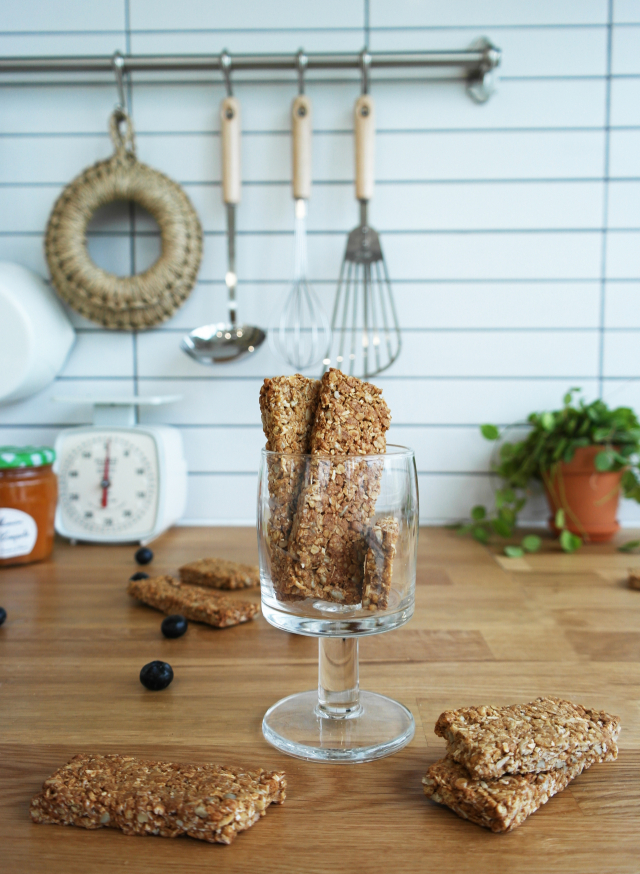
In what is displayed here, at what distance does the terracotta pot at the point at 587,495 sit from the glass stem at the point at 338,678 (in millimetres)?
716

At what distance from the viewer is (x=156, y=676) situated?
599 millimetres

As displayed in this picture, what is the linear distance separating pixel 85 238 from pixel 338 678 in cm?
96

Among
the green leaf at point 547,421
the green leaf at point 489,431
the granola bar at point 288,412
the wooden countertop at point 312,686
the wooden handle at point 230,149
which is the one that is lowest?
the wooden countertop at point 312,686

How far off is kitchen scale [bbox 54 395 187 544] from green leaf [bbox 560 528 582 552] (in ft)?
2.16

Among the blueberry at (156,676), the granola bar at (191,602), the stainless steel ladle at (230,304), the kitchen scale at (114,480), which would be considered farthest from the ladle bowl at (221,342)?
the blueberry at (156,676)

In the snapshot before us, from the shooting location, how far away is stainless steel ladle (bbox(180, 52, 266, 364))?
1172mm

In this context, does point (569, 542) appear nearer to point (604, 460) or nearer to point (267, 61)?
point (604, 460)

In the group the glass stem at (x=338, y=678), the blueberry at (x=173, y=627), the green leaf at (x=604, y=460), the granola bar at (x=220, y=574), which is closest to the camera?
the glass stem at (x=338, y=678)

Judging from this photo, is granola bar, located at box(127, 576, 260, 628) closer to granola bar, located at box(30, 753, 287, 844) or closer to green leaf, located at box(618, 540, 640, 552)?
granola bar, located at box(30, 753, 287, 844)

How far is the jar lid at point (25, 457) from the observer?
0.97 m

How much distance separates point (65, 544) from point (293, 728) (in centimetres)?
77

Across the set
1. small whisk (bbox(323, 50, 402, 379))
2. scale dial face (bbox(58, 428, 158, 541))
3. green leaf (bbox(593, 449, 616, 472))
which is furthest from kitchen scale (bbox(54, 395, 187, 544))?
green leaf (bbox(593, 449, 616, 472))

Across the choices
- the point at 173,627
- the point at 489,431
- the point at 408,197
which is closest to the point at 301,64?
the point at 408,197

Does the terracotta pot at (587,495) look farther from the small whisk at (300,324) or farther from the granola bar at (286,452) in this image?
the granola bar at (286,452)
